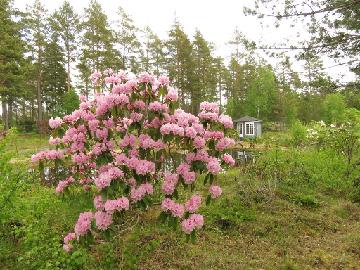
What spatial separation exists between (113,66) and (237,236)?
2672cm

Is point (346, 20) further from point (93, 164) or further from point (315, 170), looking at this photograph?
point (93, 164)

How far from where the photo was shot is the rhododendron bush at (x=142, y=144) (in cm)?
363

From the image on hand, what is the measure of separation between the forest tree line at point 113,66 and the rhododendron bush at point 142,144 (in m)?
22.2

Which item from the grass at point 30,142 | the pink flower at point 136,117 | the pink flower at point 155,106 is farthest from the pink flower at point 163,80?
the grass at point 30,142

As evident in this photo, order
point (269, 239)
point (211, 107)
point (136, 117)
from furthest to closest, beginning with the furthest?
point (269, 239)
point (211, 107)
point (136, 117)

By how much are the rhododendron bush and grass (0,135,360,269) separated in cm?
104

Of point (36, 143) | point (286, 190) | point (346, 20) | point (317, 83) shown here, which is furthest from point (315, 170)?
point (36, 143)

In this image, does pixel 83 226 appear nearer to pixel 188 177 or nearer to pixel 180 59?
pixel 188 177

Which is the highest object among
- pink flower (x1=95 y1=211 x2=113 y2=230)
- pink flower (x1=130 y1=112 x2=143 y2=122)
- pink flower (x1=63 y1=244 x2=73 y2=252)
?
pink flower (x1=130 y1=112 x2=143 y2=122)

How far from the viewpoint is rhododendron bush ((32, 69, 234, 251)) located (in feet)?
11.9

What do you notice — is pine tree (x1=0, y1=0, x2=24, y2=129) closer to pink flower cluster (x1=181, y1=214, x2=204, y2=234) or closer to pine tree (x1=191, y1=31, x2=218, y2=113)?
pine tree (x1=191, y1=31, x2=218, y2=113)

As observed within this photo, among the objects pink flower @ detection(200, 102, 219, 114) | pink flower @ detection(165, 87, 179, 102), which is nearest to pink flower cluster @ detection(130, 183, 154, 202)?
pink flower @ detection(165, 87, 179, 102)

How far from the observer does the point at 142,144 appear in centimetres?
371

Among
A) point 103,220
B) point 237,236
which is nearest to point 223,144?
point 103,220
